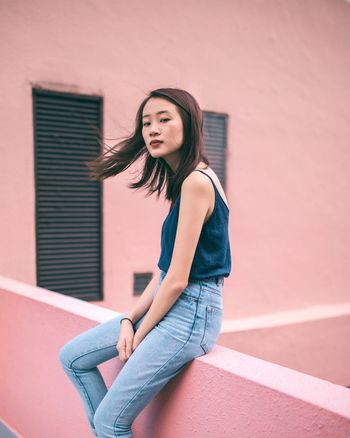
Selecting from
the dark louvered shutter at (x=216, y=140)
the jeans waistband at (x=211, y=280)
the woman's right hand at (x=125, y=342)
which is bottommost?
the woman's right hand at (x=125, y=342)

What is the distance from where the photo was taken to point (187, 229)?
1604 millimetres

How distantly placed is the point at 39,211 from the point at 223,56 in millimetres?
3023

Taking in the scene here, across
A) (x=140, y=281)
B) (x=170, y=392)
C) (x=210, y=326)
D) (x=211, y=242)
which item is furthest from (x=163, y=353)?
(x=140, y=281)

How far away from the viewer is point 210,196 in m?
1.65

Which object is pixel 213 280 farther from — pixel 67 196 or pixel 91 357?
pixel 67 196

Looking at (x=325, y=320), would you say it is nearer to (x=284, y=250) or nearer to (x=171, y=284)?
(x=284, y=250)

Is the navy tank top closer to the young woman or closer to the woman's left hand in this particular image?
the young woman

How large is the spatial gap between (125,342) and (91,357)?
22cm

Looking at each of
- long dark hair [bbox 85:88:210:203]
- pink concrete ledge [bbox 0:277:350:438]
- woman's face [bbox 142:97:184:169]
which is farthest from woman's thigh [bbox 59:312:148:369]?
woman's face [bbox 142:97:184:169]

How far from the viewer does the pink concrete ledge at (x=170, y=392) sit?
1.40m

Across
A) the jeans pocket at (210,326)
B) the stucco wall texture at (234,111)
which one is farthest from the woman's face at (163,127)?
the stucco wall texture at (234,111)

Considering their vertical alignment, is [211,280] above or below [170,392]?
above

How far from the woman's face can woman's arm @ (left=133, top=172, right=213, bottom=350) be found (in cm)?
23

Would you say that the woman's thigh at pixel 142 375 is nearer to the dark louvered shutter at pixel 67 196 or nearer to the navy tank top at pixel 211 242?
the navy tank top at pixel 211 242
